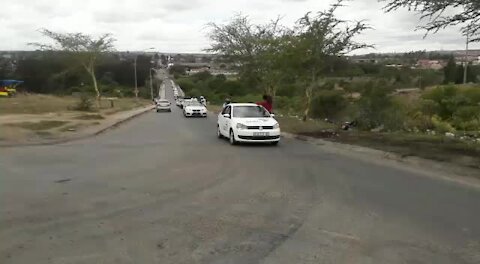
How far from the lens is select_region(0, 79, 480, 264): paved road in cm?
534

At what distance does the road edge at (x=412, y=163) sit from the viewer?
1044 cm

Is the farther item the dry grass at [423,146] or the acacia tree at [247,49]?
the acacia tree at [247,49]

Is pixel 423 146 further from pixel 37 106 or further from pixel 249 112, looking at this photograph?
pixel 37 106

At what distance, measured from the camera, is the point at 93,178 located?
10.1 metres

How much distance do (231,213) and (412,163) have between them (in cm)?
694

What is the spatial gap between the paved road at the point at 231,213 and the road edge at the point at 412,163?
58 centimetres

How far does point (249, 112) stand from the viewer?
18.7 meters

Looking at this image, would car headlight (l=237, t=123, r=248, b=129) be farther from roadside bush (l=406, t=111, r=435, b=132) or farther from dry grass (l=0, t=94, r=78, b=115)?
dry grass (l=0, t=94, r=78, b=115)

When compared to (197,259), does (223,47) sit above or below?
above

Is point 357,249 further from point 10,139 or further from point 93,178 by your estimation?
point 10,139

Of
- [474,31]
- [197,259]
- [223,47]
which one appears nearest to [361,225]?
[197,259]

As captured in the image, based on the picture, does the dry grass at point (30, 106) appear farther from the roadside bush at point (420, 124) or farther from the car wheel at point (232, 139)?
the roadside bush at point (420, 124)

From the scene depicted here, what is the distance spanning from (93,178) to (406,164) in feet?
23.9

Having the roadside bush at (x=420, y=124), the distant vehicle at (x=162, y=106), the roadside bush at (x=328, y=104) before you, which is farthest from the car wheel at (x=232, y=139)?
the distant vehicle at (x=162, y=106)
